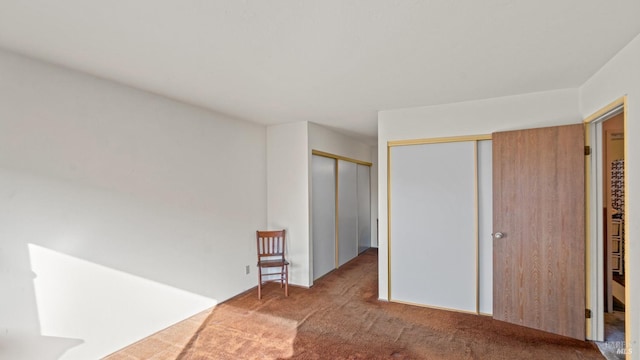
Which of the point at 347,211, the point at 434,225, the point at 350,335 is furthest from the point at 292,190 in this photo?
the point at 350,335

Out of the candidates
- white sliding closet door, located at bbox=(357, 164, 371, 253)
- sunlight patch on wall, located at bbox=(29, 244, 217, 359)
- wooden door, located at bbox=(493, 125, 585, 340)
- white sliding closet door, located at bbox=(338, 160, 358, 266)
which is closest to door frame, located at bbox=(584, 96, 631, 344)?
wooden door, located at bbox=(493, 125, 585, 340)

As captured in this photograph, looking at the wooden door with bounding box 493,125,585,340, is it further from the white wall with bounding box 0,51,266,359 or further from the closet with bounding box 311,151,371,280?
the white wall with bounding box 0,51,266,359

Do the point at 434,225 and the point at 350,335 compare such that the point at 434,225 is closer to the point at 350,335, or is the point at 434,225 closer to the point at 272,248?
the point at 350,335

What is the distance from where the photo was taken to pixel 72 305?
224cm

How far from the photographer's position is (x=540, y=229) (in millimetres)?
2811

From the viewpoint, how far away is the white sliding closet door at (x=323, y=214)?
14.3 feet

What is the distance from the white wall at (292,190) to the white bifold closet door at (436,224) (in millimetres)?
1227

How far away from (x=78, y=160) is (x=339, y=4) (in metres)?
2.31

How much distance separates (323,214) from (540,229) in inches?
108

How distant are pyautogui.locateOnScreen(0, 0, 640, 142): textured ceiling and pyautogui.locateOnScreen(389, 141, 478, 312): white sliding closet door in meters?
0.82

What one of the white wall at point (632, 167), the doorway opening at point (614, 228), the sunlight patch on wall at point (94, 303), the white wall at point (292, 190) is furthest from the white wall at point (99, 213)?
the doorway opening at point (614, 228)

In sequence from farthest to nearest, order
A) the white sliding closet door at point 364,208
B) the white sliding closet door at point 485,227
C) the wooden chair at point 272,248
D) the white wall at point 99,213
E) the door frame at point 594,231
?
1. the white sliding closet door at point 364,208
2. the wooden chair at point 272,248
3. the white sliding closet door at point 485,227
4. the door frame at point 594,231
5. the white wall at point 99,213

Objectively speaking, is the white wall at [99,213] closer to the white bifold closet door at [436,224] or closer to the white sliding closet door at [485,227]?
the white bifold closet door at [436,224]

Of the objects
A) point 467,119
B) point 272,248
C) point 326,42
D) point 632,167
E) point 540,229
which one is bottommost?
point 272,248
